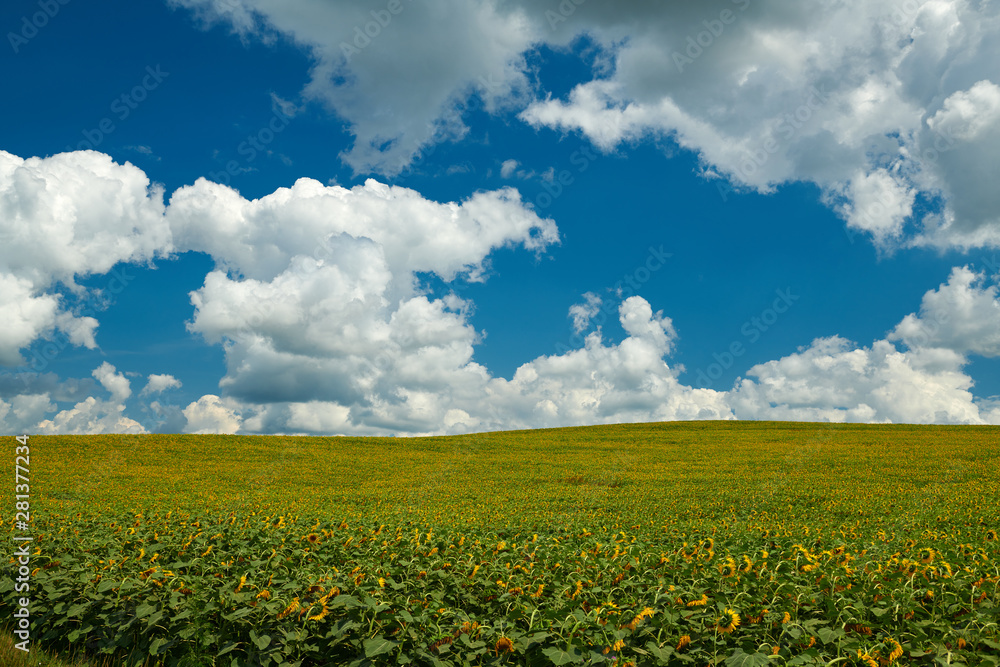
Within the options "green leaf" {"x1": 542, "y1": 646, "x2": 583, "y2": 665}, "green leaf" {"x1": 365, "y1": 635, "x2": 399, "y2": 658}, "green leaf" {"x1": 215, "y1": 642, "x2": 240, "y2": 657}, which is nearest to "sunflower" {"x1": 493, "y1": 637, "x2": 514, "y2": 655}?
"green leaf" {"x1": 542, "y1": 646, "x2": 583, "y2": 665}

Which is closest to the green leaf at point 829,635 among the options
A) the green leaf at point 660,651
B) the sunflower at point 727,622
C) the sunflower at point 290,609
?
the sunflower at point 727,622

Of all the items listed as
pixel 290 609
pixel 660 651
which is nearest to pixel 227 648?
pixel 290 609

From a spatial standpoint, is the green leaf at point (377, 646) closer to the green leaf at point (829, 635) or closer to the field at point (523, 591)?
the field at point (523, 591)

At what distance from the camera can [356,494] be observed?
2628 centimetres

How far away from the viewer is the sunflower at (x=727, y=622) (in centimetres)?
539

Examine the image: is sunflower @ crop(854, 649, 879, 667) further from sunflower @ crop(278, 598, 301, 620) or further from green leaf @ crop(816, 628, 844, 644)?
sunflower @ crop(278, 598, 301, 620)

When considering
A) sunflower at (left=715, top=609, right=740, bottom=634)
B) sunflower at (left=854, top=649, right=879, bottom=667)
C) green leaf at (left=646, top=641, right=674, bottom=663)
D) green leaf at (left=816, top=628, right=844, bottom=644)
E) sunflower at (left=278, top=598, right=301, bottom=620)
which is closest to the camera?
sunflower at (left=854, top=649, right=879, bottom=667)

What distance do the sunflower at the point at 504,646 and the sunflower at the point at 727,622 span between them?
1.98 meters

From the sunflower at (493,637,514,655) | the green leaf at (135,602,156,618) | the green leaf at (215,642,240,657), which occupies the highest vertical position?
the sunflower at (493,637,514,655)

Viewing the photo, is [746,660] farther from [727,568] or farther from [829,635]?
[727,568]

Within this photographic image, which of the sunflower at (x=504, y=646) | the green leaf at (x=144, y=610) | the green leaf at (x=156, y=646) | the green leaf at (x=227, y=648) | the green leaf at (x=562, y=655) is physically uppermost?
the green leaf at (x=562, y=655)

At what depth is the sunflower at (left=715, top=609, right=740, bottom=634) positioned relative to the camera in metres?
5.39

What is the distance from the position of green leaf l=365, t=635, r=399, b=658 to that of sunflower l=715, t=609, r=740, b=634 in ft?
10.2

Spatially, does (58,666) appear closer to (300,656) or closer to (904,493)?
(300,656)
